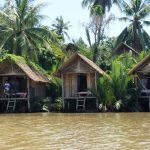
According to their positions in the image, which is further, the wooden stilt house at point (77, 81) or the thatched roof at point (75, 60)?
the wooden stilt house at point (77, 81)

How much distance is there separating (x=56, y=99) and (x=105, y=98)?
348 cm

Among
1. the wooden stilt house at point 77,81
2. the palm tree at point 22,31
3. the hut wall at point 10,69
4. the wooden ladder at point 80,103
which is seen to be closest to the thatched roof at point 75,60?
the wooden stilt house at point 77,81

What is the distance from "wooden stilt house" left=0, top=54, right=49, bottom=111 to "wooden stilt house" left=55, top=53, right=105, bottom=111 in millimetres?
1335

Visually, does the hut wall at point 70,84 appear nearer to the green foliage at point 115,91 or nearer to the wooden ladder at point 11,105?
the green foliage at point 115,91

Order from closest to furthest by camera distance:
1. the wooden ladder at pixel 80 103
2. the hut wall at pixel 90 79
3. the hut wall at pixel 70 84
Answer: the wooden ladder at pixel 80 103 < the hut wall at pixel 90 79 < the hut wall at pixel 70 84

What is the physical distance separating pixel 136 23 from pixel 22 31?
13.9 metres

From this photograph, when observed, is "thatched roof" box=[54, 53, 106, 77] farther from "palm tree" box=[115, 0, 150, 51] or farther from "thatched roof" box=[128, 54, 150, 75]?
"palm tree" box=[115, 0, 150, 51]

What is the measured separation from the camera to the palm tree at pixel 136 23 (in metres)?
36.6

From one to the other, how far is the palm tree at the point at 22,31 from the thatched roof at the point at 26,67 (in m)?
1.40

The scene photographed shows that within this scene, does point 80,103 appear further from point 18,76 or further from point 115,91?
point 18,76

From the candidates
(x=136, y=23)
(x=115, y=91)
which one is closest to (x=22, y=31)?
(x=115, y=91)

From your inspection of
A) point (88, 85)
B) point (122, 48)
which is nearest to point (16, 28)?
point (88, 85)

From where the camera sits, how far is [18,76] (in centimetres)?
2581

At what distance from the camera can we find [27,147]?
950 centimetres
